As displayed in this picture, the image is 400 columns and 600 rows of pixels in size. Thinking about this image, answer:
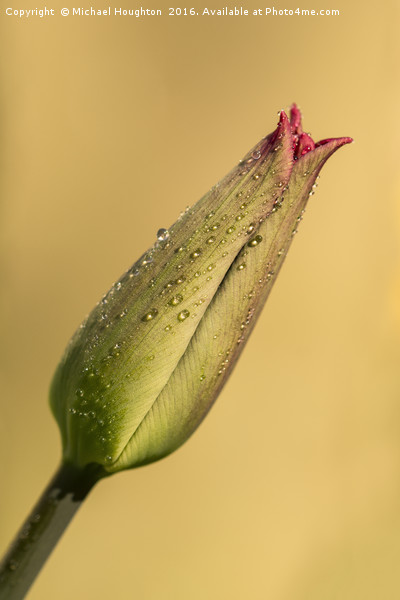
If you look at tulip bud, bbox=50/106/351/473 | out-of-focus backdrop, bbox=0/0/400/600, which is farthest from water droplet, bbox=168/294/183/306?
out-of-focus backdrop, bbox=0/0/400/600

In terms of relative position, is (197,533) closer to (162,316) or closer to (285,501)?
(285,501)

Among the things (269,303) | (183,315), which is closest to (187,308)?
(183,315)

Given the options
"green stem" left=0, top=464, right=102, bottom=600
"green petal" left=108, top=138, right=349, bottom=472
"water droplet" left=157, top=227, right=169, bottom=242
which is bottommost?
"green stem" left=0, top=464, right=102, bottom=600

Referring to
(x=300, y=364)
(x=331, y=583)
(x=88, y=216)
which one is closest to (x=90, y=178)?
(x=88, y=216)

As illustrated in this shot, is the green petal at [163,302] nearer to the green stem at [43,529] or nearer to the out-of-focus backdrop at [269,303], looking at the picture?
the green stem at [43,529]

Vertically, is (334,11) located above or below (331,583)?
above

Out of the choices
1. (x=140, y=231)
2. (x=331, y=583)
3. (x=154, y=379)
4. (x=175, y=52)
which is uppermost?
(x=175, y=52)

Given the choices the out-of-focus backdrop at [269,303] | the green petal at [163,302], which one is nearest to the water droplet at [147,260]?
the green petal at [163,302]

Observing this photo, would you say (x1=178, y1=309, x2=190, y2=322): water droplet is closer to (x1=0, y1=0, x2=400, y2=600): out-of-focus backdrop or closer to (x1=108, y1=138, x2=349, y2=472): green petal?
(x1=108, y1=138, x2=349, y2=472): green petal

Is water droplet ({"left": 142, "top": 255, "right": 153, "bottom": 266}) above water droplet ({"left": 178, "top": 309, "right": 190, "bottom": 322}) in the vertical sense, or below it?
above
